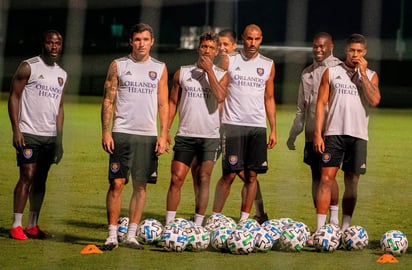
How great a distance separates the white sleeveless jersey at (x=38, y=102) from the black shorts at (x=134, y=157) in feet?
2.35

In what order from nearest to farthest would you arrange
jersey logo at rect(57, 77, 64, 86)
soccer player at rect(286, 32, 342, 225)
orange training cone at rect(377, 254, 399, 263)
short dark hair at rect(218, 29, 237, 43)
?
orange training cone at rect(377, 254, 399, 263), jersey logo at rect(57, 77, 64, 86), soccer player at rect(286, 32, 342, 225), short dark hair at rect(218, 29, 237, 43)

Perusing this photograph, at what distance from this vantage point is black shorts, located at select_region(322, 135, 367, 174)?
9164 mm

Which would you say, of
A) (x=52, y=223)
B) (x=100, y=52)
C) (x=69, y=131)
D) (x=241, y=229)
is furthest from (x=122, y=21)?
(x=241, y=229)

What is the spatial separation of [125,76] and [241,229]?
1350 mm

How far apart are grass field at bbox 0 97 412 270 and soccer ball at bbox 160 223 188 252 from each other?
69mm

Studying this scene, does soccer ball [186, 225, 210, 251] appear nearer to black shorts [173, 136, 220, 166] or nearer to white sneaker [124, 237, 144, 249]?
white sneaker [124, 237, 144, 249]

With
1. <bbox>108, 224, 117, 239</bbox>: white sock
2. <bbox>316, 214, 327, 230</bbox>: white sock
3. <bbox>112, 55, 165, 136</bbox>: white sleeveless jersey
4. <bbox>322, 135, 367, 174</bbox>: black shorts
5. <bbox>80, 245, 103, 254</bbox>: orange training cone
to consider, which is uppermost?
<bbox>112, 55, 165, 136</bbox>: white sleeveless jersey

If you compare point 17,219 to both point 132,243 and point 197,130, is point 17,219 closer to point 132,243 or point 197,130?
point 132,243

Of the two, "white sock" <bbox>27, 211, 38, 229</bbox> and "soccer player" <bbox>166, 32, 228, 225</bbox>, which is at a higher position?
"soccer player" <bbox>166, 32, 228, 225</bbox>

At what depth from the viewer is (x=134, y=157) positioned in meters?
8.73

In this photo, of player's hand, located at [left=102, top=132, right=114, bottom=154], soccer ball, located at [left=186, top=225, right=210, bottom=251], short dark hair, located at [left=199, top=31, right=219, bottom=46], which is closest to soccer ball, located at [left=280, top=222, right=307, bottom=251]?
soccer ball, located at [left=186, top=225, right=210, bottom=251]

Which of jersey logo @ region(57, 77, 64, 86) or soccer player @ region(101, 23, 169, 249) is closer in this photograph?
soccer player @ region(101, 23, 169, 249)

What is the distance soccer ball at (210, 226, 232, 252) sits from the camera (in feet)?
28.4

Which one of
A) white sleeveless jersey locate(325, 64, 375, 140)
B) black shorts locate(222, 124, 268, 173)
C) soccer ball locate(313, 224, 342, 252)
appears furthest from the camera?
black shorts locate(222, 124, 268, 173)
